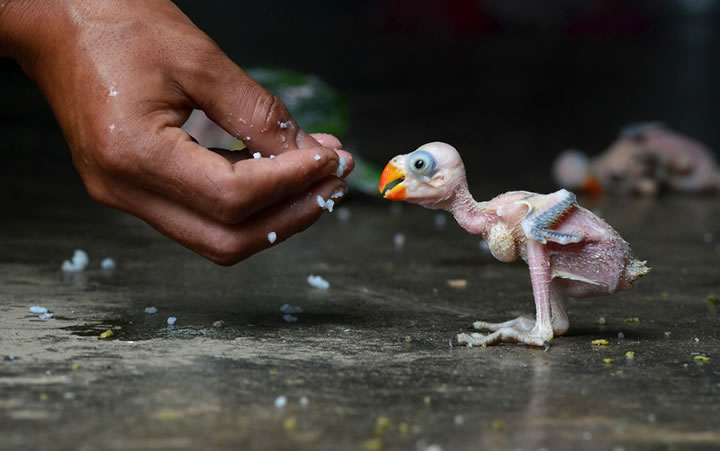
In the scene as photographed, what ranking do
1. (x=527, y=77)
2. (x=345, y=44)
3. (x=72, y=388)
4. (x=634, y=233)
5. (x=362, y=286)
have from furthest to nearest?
1. (x=345, y=44)
2. (x=527, y=77)
3. (x=634, y=233)
4. (x=362, y=286)
5. (x=72, y=388)

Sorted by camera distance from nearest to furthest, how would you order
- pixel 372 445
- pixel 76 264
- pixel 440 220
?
pixel 372 445 → pixel 76 264 → pixel 440 220

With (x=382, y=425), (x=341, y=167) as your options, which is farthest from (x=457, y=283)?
(x=382, y=425)

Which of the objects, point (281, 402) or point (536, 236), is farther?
point (536, 236)

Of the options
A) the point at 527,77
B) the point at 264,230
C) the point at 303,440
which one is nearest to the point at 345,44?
the point at 527,77

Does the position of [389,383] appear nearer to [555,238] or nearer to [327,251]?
[555,238]

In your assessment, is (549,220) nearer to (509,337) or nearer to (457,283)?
(509,337)

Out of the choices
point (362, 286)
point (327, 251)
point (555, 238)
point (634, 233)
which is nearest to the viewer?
point (555, 238)
